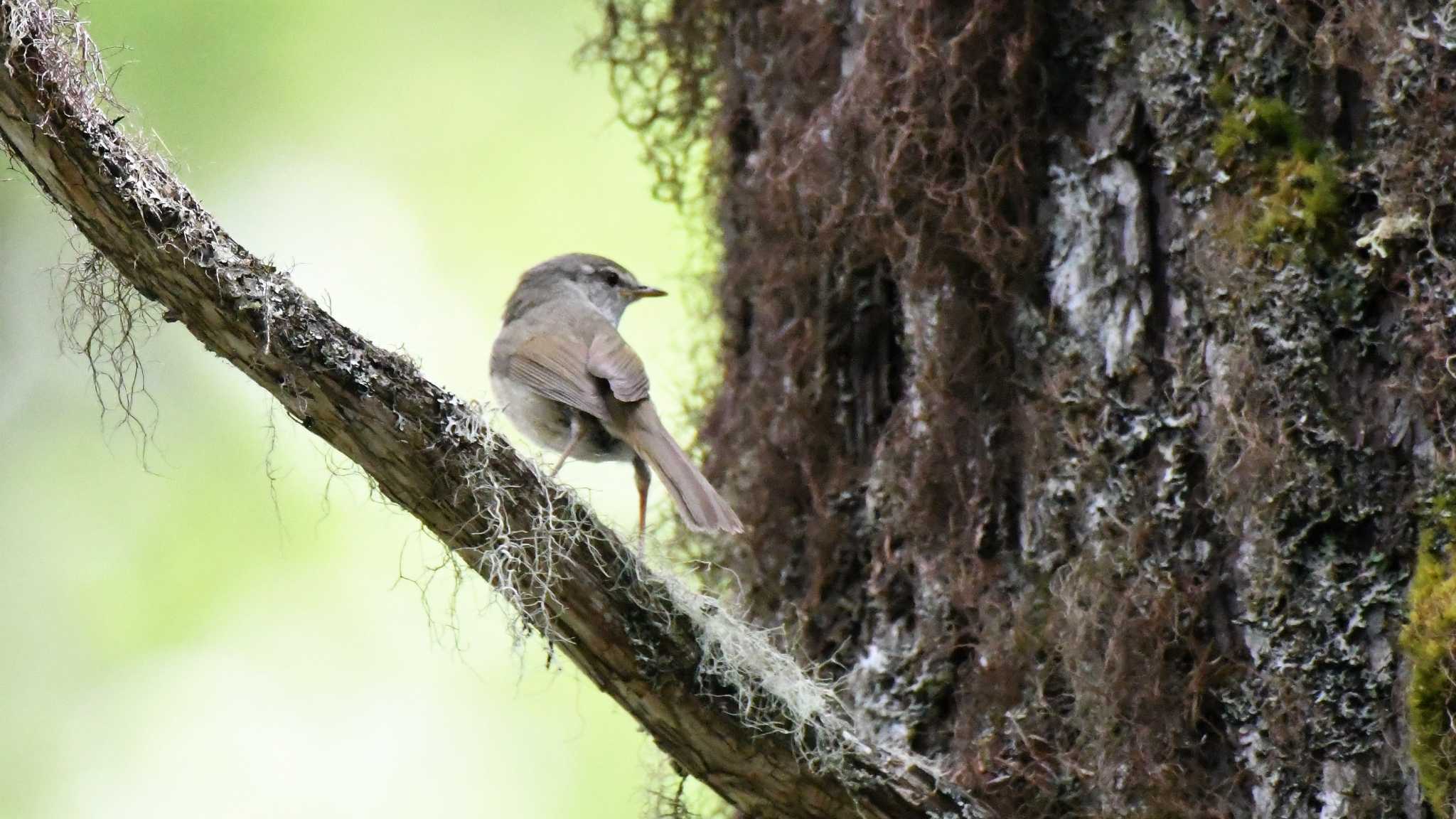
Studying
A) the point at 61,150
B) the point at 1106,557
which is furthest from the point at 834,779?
the point at 61,150

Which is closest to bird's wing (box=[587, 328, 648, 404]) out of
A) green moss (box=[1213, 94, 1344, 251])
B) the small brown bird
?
the small brown bird

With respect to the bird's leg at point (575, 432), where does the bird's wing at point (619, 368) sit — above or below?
above

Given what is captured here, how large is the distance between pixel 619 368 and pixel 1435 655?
6.88 ft

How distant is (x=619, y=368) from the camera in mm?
3623

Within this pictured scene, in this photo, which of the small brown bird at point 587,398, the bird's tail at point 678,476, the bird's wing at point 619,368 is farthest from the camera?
the bird's wing at point 619,368

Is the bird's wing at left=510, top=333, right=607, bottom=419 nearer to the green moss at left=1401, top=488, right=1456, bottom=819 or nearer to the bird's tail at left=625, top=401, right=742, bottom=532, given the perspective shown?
the bird's tail at left=625, top=401, right=742, bottom=532

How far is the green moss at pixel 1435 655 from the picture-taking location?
85.5 inches

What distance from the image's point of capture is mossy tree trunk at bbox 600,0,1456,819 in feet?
7.75

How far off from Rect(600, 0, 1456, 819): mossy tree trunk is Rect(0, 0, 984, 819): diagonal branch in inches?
13.1

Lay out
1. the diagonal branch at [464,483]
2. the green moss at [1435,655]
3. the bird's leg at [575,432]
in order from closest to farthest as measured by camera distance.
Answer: the diagonal branch at [464,483], the green moss at [1435,655], the bird's leg at [575,432]

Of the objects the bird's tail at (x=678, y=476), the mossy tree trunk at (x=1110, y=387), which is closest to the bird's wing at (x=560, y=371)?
the bird's tail at (x=678, y=476)

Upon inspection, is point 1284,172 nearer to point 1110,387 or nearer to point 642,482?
point 1110,387

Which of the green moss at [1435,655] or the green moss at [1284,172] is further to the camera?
the green moss at [1284,172]

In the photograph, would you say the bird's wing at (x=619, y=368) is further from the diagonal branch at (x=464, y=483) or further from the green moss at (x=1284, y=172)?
the green moss at (x=1284, y=172)
